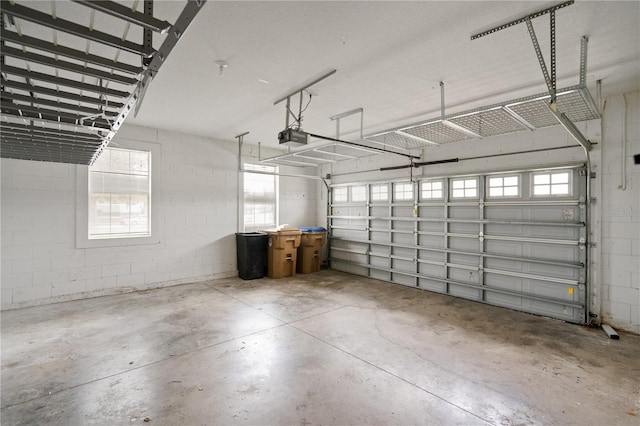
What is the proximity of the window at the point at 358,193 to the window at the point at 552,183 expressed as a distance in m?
3.14

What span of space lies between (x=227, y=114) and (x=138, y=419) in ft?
12.7

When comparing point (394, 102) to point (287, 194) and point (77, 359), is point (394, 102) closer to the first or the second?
point (287, 194)

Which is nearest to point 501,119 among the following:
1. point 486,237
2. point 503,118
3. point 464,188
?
point 503,118

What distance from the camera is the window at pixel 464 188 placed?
196 inches

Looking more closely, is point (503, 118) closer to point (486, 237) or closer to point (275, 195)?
point (486, 237)

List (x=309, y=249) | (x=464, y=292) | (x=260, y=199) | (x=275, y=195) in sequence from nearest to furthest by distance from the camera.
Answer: (x=464, y=292) < (x=309, y=249) < (x=260, y=199) < (x=275, y=195)

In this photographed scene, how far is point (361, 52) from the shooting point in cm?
279

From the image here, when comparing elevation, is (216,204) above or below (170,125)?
below

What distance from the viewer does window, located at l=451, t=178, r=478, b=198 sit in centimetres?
498

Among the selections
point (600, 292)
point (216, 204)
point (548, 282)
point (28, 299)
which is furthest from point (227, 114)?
point (600, 292)

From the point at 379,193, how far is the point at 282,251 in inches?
92.6

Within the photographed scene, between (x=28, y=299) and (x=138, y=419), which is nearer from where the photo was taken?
(x=138, y=419)

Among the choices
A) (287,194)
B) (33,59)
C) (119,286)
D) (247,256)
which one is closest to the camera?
(33,59)

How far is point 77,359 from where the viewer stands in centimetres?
289
